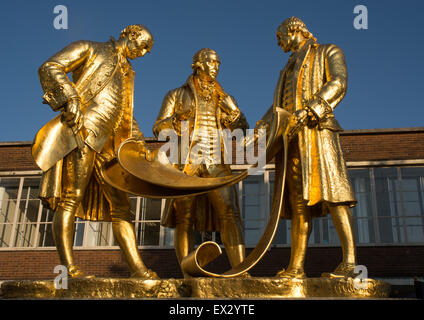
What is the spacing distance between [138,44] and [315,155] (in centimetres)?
238

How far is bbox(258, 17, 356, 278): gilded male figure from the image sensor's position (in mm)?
5137

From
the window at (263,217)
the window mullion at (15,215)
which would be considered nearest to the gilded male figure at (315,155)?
the window at (263,217)

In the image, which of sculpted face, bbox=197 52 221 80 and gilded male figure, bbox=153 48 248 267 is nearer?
gilded male figure, bbox=153 48 248 267

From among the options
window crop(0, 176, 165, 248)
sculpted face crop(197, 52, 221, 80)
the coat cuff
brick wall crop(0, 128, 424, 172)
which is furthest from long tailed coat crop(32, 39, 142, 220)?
brick wall crop(0, 128, 424, 172)

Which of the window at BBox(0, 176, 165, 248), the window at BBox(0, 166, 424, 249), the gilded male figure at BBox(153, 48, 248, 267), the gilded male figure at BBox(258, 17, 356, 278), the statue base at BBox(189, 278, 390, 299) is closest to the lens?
the statue base at BBox(189, 278, 390, 299)

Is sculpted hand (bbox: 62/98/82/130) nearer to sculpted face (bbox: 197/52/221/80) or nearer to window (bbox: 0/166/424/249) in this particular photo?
sculpted face (bbox: 197/52/221/80)

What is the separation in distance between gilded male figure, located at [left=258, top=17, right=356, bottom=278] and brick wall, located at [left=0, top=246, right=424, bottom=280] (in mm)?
8234

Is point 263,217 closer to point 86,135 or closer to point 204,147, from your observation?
point 204,147

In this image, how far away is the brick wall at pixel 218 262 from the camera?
13258mm

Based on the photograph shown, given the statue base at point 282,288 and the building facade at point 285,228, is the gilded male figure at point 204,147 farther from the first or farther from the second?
the building facade at point 285,228

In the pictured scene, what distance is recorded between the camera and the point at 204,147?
609 cm

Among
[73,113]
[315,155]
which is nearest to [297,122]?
[315,155]

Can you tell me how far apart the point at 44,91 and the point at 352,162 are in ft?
34.8
